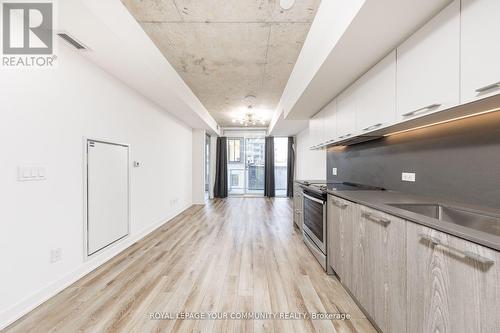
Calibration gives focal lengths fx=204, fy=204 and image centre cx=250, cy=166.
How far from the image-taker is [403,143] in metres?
2.02

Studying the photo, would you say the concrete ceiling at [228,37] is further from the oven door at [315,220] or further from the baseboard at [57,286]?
the baseboard at [57,286]

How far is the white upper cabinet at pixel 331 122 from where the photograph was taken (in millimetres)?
2948

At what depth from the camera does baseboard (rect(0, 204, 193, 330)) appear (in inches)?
62.1

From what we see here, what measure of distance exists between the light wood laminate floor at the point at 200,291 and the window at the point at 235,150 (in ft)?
16.8

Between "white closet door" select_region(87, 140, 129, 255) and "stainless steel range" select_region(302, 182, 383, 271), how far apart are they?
268 cm

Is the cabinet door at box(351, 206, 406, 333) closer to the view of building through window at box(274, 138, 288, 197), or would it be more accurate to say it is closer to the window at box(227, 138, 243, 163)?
the view of building through window at box(274, 138, 288, 197)

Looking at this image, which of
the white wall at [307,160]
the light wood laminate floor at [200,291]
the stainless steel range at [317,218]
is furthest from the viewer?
the white wall at [307,160]

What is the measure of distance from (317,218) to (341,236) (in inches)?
23.9

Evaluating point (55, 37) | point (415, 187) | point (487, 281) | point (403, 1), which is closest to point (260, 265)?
point (415, 187)

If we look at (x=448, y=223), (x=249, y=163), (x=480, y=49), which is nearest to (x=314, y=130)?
(x=480, y=49)

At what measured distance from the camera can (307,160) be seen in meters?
6.12

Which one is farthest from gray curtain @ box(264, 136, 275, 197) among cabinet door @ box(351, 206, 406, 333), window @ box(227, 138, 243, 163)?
cabinet door @ box(351, 206, 406, 333)

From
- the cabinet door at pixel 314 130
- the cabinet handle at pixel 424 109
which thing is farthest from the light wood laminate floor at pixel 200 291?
the cabinet door at pixel 314 130

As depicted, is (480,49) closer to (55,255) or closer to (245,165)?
(55,255)
